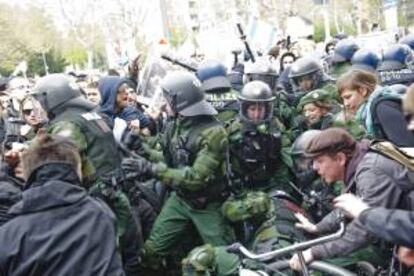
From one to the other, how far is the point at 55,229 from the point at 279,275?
4.37ft

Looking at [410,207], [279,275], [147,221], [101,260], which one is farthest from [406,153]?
[147,221]

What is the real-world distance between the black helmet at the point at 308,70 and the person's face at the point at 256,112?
1845 mm

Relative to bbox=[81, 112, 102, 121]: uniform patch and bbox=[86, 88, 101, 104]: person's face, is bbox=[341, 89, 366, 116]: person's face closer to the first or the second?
bbox=[81, 112, 102, 121]: uniform patch

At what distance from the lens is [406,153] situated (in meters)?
3.51

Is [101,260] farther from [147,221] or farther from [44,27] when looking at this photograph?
[44,27]

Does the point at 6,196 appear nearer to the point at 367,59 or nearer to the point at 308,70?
the point at 308,70

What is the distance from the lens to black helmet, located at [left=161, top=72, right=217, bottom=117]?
5.60 meters

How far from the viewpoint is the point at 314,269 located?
12.9 feet

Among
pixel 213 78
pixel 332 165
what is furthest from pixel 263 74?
pixel 332 165

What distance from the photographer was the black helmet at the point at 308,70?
25.0 feet

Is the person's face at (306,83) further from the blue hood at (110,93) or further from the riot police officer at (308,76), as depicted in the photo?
the blue hood at (110,93)

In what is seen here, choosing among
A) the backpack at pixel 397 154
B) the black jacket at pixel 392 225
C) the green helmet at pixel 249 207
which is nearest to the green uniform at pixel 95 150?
the green helmet at pixel 249 207

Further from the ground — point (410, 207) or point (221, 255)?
point (410, 207)

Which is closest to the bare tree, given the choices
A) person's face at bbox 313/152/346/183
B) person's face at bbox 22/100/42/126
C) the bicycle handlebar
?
person's face at bbox 22/100/42/126
